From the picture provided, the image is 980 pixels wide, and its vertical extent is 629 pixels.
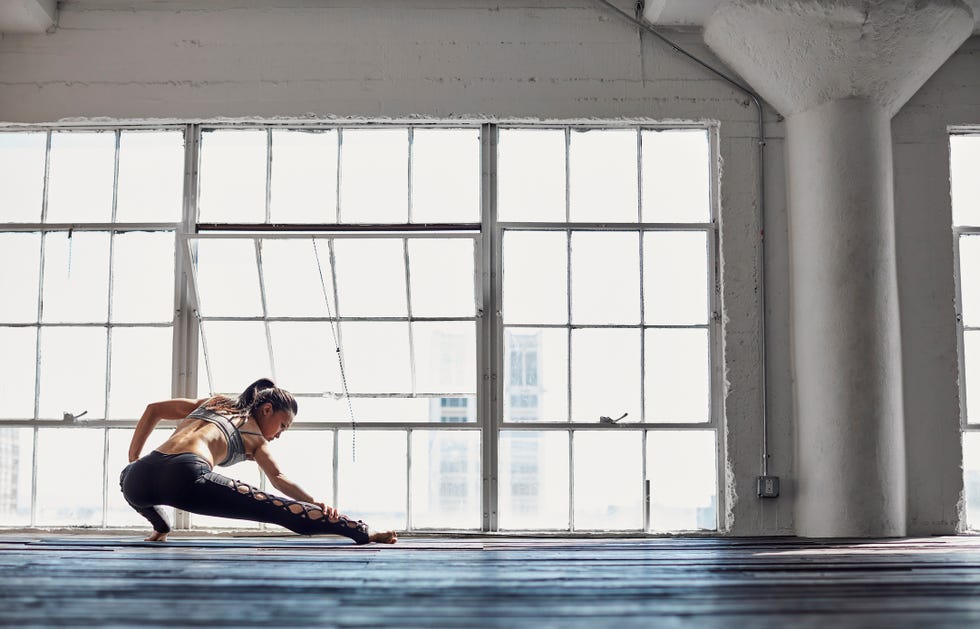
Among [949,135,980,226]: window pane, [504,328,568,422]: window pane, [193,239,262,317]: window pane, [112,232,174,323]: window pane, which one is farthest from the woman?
[949,135,980,226]: window pane

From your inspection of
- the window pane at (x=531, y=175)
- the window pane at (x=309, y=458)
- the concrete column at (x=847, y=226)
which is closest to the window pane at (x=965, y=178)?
A: the concrete column at (x=847, y=226)

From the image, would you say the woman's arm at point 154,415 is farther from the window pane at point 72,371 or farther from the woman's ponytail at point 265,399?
the window pane at point 72,371

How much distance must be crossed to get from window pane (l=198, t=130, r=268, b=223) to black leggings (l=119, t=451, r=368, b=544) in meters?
1.84

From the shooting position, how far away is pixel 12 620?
9.55 feet

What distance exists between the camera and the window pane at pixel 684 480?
20.6 ft

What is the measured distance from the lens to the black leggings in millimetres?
4961

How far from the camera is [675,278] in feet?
21.0

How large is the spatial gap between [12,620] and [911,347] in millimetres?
5017

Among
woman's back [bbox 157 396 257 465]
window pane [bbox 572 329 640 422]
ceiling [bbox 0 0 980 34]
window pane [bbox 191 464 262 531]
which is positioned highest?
ceiling [bbox 0 0 980 34]

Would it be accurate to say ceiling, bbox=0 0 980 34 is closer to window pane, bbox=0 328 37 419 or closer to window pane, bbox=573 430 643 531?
window pane, bbox=0 328 37 419

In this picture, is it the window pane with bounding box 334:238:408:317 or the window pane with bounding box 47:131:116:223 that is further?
the window pane with bounding box 47:131:116:223

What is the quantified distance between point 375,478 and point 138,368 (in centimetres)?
156

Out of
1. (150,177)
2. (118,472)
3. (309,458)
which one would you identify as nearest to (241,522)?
(309,458)

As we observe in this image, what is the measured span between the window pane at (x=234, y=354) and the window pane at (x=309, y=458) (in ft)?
1.21
